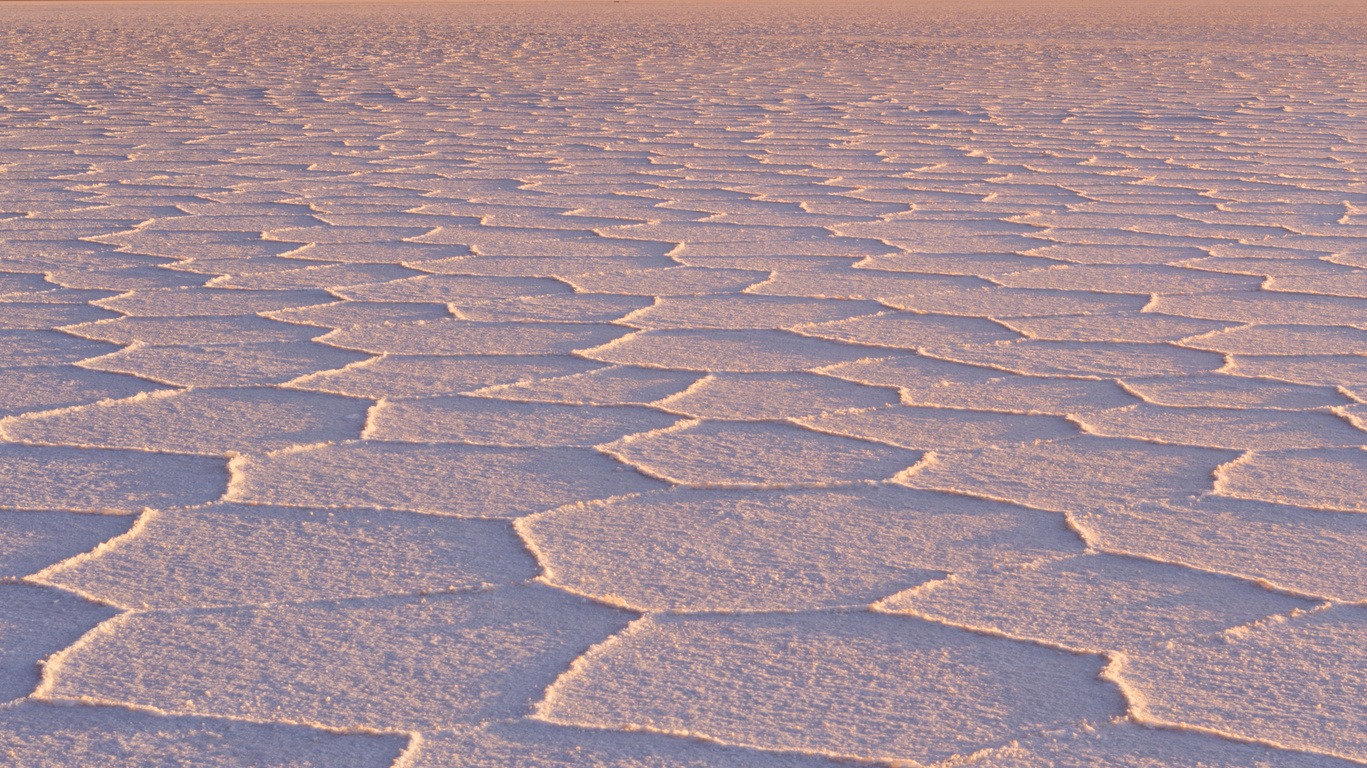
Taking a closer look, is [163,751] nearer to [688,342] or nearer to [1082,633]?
[1082,633]

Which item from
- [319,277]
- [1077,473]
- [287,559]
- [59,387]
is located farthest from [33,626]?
[319,277]

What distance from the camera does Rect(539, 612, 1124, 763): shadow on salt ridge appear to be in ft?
4.58

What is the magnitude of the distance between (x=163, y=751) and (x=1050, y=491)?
1063 millimetres

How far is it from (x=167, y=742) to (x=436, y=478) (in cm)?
72

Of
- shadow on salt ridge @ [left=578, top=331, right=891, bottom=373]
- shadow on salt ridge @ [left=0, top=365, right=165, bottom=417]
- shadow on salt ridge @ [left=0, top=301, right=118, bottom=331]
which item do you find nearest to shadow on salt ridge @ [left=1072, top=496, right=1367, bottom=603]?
shadow on salt ridge @ [left=578, top=331, right=891, bottom=373]

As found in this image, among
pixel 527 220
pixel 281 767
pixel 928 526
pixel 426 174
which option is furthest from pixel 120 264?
pixel 281 767

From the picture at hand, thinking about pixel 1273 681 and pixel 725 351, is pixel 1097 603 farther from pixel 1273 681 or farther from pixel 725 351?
pixel 725 351

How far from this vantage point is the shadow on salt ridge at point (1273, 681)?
55.1 inches

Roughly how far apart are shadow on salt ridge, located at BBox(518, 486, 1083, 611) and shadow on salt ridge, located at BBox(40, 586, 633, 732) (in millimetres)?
86

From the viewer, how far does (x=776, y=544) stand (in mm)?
1829

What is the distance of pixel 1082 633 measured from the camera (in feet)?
5.24

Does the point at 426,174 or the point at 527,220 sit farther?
the point at 426,174

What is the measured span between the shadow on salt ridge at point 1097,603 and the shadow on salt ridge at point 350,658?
324 mm

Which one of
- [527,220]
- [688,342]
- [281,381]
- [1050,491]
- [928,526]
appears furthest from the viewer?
[527,220]
